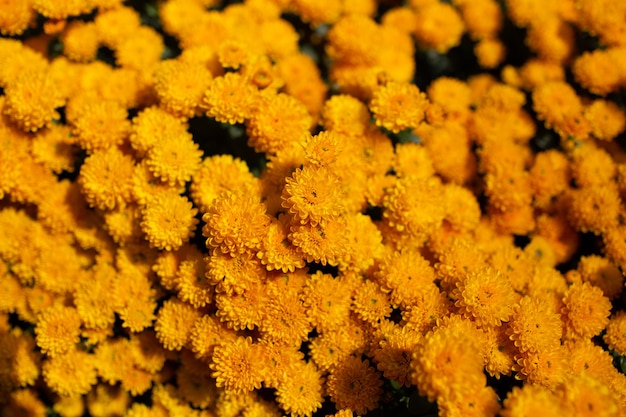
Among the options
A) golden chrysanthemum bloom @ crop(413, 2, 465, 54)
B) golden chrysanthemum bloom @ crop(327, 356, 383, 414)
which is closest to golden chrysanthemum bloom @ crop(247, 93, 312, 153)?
golden chrysanthemum bloom @ crop(327, 356, 383, 414)

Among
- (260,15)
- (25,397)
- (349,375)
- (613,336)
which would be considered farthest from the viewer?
(260,15)

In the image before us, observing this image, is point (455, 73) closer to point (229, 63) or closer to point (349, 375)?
point (229, 63)

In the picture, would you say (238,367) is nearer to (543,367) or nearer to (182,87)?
(543,367)

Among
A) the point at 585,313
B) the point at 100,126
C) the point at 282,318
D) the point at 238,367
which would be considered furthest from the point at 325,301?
the point at 100,126

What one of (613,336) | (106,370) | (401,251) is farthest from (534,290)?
(106,370)

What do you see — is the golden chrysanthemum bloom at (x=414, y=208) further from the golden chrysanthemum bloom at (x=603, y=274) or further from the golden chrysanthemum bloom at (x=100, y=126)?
the golden chrysanthemum bloom at (x=100, y=126)

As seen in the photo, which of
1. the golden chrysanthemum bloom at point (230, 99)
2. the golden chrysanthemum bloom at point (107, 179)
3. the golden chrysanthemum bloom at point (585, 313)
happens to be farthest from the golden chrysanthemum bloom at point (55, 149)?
the golden chrysanthemum bloom at point (585, 313)

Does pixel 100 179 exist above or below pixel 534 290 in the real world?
below
